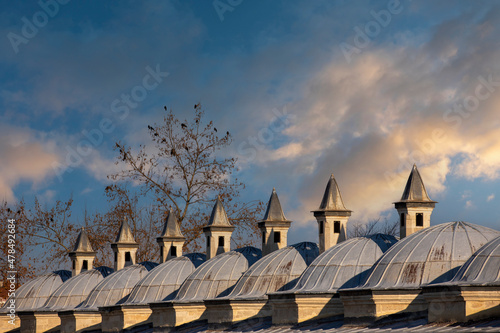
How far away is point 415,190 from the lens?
3553 centimetres

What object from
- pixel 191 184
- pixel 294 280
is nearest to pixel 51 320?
pixel 191 184

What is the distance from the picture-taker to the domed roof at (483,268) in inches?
983

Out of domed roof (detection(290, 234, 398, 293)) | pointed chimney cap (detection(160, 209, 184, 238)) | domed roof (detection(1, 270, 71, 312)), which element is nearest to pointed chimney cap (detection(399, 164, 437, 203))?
domed roof (detection(290, 234, 398, 293))

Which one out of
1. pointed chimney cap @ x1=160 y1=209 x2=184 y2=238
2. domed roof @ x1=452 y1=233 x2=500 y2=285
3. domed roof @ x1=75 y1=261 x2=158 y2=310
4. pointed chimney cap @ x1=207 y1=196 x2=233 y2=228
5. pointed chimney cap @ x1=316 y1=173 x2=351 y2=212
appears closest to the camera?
domed roof @ x1=452 y1=233 x2=500 y2=285

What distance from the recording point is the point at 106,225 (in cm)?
6912

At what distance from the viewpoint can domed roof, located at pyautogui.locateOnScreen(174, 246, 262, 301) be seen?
39.7m

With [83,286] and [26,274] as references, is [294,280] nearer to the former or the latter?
[83,286]

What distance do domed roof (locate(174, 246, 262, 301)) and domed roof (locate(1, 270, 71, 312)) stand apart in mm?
20012

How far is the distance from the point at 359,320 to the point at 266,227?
13.1 metres

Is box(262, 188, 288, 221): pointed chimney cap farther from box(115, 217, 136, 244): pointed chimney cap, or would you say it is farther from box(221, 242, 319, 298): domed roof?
box(115, 217, 136, 244): pointed chimney cap

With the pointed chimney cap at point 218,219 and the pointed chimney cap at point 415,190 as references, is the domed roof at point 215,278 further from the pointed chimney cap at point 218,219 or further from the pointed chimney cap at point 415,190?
the pointed chimney cap at point 415,190

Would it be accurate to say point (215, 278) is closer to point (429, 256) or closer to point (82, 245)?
point (429, 256)

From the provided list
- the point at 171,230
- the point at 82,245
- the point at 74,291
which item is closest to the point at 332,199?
the point at 171,230

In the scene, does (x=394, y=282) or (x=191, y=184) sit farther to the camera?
(x=191, y=184)
